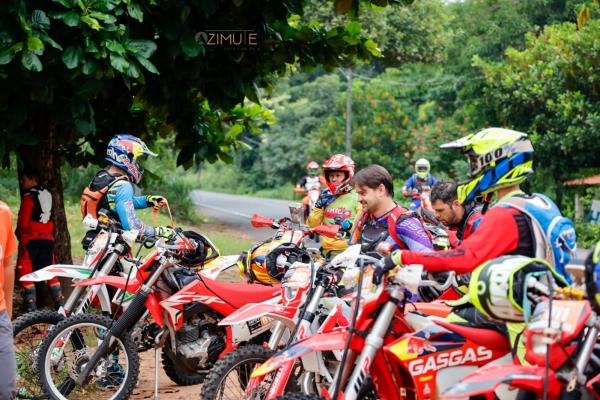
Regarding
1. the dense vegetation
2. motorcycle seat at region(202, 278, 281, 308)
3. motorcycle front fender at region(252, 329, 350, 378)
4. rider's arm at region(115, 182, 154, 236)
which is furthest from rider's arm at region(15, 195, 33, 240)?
motorcycle front fender at region(252, 329, 350, 378)

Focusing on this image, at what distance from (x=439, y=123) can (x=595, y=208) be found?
17.2 metres

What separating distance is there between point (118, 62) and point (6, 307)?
327 cm

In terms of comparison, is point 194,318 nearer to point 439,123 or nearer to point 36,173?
point 36,173

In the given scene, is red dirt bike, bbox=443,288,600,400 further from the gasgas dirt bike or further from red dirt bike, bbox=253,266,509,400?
the gasgas dirt bike

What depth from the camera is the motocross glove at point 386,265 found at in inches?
177

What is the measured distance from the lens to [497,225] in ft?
14.8

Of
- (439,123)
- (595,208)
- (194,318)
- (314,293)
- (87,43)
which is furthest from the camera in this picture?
(439,123)

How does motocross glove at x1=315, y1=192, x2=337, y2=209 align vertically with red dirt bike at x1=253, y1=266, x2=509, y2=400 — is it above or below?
above

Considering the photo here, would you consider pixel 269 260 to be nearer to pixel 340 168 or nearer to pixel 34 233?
pixel 340 168

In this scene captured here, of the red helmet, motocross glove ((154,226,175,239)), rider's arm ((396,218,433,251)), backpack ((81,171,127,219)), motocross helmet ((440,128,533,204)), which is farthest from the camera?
the red helmet

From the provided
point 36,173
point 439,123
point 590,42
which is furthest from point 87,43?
point 439,123

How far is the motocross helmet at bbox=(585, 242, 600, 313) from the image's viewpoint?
3.88m

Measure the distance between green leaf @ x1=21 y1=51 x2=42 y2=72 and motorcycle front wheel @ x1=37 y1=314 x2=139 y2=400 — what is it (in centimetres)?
217

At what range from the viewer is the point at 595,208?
20.7 m
